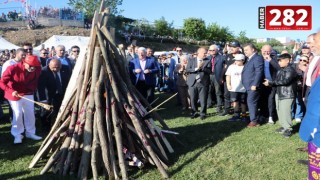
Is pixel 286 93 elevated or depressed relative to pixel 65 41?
depressed

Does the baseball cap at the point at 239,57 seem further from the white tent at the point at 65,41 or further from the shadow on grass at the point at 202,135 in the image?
the white tent at the point at 65,41

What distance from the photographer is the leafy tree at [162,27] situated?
5679 cm

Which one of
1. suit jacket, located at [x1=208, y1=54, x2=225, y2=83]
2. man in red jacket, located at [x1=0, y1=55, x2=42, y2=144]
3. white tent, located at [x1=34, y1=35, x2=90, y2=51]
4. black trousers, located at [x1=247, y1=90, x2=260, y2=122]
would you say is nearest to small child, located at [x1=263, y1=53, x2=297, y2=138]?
black trousers, located at [x1=247, y1=90, x2=260, y2=122]

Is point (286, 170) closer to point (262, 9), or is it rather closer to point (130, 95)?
point (130, 95)

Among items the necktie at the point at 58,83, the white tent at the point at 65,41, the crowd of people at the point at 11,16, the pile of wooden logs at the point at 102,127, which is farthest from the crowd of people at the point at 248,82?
the crowd of people at the point at 11,16

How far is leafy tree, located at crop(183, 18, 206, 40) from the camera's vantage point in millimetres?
60281

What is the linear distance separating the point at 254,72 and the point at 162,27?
164 ft

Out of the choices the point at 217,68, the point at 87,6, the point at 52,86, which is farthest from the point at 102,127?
the point at 87,6

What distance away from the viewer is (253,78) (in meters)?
8.32

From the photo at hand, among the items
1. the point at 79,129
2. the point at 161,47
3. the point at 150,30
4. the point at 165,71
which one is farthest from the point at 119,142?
the point at 150,30

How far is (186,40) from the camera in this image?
56.1 m

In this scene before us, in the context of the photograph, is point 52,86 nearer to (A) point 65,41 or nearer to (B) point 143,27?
(A) point 65,41

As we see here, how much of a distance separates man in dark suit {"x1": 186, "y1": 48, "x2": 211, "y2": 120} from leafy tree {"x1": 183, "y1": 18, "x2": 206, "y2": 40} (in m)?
51.9

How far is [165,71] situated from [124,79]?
10506 millimetres
